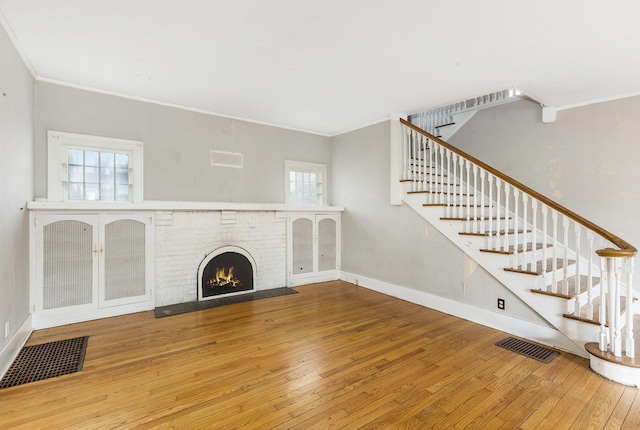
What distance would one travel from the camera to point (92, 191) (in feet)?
12.1

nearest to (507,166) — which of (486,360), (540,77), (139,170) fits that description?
(540,77)

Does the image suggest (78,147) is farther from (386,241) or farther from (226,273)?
(386,241)

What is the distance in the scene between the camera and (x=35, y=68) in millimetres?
3102

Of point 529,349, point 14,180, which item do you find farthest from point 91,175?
point 529,349

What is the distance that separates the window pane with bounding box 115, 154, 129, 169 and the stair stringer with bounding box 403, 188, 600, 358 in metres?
3.91

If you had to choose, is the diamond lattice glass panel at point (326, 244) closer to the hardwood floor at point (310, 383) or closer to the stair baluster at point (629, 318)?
the hardwood floor at point (310, 383)

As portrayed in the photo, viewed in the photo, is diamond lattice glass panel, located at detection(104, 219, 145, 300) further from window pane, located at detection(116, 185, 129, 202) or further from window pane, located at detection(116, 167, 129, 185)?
window pane, located at detection(116, 167, 129, 185)

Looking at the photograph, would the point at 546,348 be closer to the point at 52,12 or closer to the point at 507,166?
the point at 507,166

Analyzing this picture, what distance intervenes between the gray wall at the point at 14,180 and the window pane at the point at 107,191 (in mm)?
656

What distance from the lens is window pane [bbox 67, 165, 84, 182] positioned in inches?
140

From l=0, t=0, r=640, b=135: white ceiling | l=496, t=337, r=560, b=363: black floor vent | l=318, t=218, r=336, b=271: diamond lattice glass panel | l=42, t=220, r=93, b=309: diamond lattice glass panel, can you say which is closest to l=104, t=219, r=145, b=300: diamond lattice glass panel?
l=42, t=220, r=93, b=309: diamond lattice glass panel

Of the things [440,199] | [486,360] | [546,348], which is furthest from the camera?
[440,199]

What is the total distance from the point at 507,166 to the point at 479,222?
50.2 inches

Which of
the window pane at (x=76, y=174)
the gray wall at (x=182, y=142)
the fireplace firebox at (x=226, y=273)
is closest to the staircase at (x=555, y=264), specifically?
the gray wall at (x=182, y=142)
